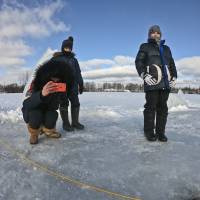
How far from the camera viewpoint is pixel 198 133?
561 cm

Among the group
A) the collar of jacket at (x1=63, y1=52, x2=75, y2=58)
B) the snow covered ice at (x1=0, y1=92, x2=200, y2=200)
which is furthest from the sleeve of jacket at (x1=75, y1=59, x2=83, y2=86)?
the snow covered ice at (x1=0, y1=92, x2=200, y2=200)

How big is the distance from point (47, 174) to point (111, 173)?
67 cm

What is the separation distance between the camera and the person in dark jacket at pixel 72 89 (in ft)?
19.4

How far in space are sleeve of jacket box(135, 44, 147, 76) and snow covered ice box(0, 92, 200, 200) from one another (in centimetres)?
107

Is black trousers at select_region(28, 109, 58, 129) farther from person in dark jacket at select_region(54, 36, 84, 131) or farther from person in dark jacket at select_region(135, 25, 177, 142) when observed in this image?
person in dark jacket at select_region(135, 25, 177, 142)

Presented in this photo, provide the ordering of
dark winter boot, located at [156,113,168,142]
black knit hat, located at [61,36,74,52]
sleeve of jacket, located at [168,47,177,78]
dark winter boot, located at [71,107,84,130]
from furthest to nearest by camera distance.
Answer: dark winter boot, located at [71,107,84,130] < black knit hat, located at [61,36,74,52] < sleeve of jacket, located at [168,47,177,78] < dark winter boot, located at [156,113,168,142]

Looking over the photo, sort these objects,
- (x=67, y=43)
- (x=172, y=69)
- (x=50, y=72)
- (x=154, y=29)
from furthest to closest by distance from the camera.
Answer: (x=67, y=43), (x=172, y=69), (x=154, y=29), (x=50, y=72)

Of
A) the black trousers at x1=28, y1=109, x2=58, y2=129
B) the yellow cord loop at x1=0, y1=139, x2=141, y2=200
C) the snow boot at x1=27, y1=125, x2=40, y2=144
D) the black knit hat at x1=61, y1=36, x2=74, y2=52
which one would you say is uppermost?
the black knit hat at x1=61, y1=36, x2=74, y2=52

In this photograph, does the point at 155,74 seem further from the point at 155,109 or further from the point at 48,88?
the point at 48,88

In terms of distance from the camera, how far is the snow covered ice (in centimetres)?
301

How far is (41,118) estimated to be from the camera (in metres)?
4.95

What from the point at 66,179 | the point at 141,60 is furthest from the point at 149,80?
the point at 66,179

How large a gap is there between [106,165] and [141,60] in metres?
1.91

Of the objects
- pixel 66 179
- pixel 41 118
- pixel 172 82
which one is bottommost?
pixel 66 179
